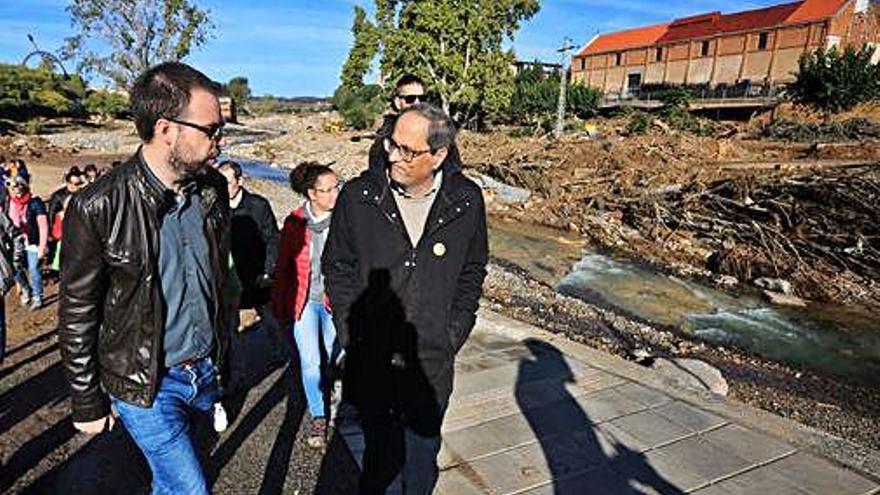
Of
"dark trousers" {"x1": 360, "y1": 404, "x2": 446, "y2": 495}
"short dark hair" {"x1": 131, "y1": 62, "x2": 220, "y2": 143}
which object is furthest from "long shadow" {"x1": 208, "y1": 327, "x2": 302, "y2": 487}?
"short dark hair" {"x1": 131, "y1": 62, "x2": 220, "y2": 143}

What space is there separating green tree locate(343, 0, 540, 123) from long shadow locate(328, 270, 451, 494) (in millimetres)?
32144

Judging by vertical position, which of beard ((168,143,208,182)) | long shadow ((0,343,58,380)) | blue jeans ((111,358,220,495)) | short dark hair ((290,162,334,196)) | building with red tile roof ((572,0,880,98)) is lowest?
long shadow ((0,343,58,380))

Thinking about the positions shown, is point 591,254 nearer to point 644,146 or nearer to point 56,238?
point 644,146

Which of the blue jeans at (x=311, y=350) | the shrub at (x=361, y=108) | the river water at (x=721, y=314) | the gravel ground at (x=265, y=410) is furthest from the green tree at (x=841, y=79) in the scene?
the blue jeans at (x=311, y=350)

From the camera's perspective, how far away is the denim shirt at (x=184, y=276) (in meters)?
2.04

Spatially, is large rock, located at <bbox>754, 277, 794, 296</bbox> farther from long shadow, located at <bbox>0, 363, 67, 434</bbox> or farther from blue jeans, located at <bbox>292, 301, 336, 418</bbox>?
long shadow, located at <bbox>0, 363, 67, 434</bbox>

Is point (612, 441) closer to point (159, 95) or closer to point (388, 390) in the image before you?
point (388, 390)

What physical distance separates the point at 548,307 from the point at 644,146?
42.1 feet

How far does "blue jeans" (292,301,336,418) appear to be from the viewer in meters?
3.61

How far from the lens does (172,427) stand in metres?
2.08

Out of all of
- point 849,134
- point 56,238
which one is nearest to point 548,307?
point 56,238

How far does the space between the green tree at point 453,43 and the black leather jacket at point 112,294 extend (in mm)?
32488

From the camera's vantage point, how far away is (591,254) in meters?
13.4

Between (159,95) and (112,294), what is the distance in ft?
2.24
